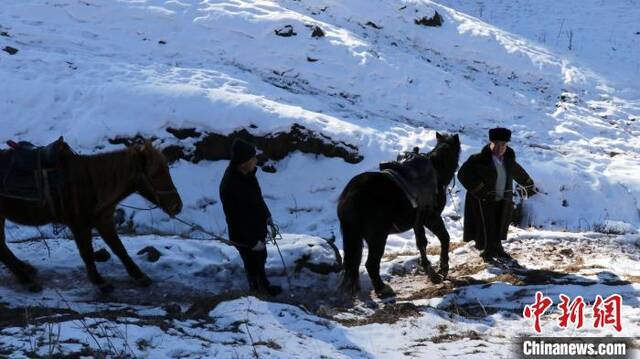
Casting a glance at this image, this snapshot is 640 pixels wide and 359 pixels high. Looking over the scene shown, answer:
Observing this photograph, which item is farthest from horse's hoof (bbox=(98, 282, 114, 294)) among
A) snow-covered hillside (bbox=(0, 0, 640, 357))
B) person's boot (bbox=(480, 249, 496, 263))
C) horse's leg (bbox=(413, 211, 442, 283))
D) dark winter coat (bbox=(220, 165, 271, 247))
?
person's boot (bbox=(480, 249, 496, 263))

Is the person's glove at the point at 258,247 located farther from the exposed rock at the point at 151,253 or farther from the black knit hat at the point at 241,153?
the exposed rock at the point at 151,253

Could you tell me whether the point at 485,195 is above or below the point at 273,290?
above

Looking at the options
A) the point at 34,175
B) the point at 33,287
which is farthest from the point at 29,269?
the point at 34,175

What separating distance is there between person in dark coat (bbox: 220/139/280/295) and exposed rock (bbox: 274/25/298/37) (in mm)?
9055

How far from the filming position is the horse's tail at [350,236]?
6316mm

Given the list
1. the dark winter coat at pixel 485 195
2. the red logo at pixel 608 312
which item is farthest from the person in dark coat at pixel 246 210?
the red logo at pixel 608 312

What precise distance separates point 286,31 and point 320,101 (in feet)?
9.65

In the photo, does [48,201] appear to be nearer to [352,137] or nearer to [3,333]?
[3,333]

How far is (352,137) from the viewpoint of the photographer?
11.1m

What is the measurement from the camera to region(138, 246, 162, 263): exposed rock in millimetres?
7160

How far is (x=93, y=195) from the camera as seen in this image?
6246 millimetres

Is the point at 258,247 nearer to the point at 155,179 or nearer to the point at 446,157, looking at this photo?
the point at 155,179

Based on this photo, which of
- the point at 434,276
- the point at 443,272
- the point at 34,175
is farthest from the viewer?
the point at 443,272

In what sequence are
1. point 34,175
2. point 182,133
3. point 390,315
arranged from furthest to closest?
point 182,133
point 34,175
point 390,315
